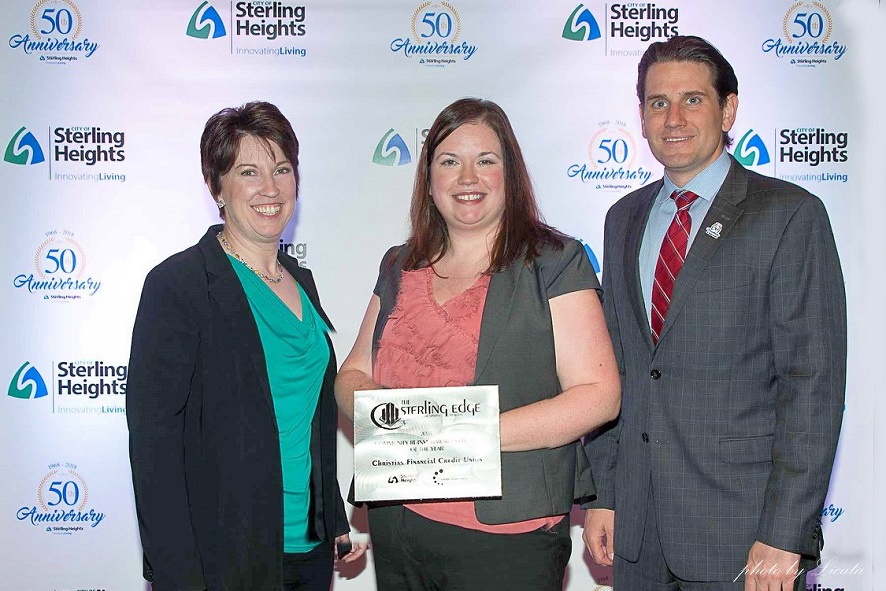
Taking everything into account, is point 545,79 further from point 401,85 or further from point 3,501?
point 3,501

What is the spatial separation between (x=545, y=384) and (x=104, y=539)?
279 cm

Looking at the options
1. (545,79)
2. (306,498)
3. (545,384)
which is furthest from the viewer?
A: (545,79)

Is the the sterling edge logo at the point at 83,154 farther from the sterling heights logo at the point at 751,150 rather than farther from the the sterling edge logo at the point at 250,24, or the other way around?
the sterling heights logo at the point at 751,150

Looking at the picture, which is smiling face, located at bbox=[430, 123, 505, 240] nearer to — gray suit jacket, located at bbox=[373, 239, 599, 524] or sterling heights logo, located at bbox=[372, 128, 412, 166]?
gray suit jacket, located at bbox=[373, 239, 599, 524]

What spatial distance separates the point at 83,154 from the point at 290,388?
7.27 feet

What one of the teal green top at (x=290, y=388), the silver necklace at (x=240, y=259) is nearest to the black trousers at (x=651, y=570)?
the teal green top at (x=290, y=388)

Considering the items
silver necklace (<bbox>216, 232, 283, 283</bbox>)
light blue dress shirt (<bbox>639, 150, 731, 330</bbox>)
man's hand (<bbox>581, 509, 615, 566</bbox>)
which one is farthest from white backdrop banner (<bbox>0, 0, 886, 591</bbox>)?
man's hand (<bbox>581, 509, 615, 566</bbox>)

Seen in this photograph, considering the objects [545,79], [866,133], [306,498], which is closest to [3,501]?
[306,498]

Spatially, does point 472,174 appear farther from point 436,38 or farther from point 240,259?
point 436,38

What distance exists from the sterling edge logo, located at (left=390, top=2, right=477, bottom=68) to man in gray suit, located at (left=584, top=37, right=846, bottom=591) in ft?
4.85

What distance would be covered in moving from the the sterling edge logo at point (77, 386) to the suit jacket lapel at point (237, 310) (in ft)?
6.04

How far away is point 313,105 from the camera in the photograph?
388 centimetres

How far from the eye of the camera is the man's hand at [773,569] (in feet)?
7.08

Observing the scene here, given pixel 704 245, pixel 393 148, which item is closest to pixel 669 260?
pixel 704 245
